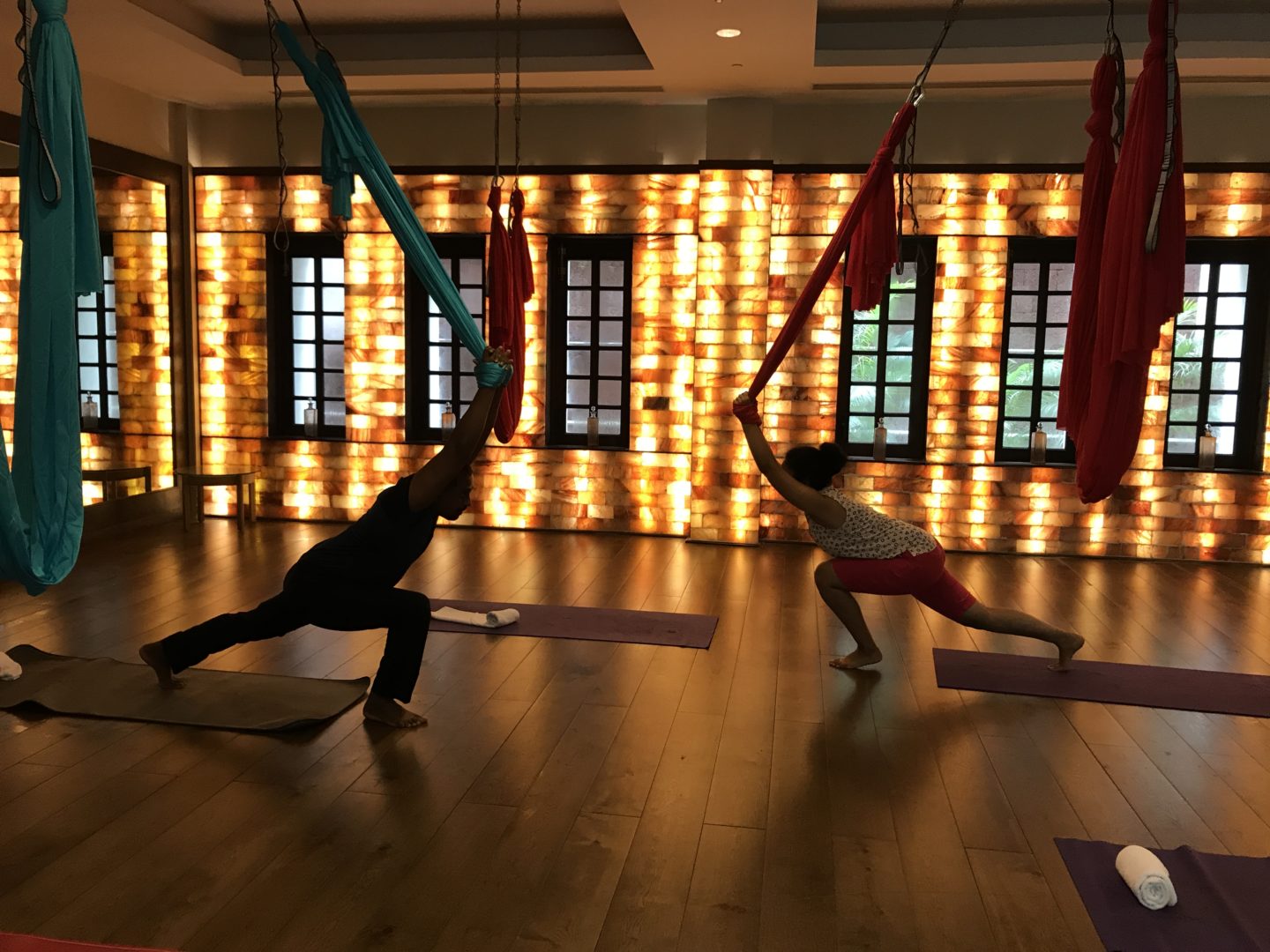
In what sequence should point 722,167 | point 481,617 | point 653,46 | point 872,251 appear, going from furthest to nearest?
point 722,167 → point 653,46 → point 481,617 → point 872,251

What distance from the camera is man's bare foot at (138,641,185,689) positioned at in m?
3.86

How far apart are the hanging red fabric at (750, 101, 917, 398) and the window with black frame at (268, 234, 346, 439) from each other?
4389mm

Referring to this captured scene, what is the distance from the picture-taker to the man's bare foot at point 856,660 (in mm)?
4453

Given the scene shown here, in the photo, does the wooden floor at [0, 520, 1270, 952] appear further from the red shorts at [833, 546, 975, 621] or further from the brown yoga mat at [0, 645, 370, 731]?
the red shorts at [833, 546, 975, 621]

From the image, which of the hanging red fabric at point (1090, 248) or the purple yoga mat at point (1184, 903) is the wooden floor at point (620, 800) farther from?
the hanging red fabric at point (1090, 248)

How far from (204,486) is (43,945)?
5.90 metres

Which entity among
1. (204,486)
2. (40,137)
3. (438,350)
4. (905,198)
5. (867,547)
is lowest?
(204,486)

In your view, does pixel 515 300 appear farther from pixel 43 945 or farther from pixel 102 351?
pixel 43 945

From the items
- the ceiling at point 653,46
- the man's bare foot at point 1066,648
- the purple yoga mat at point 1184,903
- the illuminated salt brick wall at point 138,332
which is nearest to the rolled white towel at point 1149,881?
the purple yoga mat at point 1184,903

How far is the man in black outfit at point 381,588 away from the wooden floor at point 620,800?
0.80ft

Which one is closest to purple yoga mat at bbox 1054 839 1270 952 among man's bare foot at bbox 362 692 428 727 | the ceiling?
man's bare foot at bbox 362 692 428 727

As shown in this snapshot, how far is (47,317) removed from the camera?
98.2 inches

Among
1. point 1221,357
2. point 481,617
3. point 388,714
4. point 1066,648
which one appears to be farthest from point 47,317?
point 1221,357

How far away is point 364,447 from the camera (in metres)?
7.80
